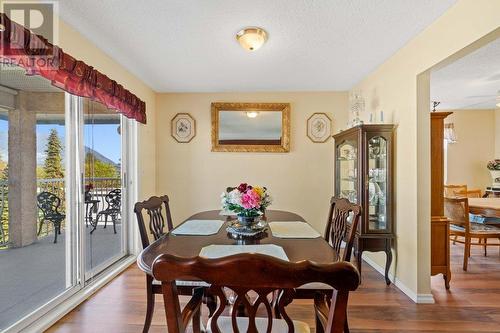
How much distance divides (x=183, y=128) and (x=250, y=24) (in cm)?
230

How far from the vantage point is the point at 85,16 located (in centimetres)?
215

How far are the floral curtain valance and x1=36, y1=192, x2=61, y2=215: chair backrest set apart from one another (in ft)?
2.90

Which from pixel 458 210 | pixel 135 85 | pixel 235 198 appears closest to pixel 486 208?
pixel 458 210

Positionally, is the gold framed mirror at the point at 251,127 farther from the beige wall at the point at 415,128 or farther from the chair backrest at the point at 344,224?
the chair backrest at the point at 344,224

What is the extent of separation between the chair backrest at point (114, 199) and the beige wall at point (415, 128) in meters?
3.18

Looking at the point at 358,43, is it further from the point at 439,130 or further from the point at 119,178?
the point at 119,178

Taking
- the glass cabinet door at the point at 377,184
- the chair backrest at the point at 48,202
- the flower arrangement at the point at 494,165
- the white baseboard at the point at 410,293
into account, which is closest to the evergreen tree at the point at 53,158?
the chair backrest at the point at 48,202

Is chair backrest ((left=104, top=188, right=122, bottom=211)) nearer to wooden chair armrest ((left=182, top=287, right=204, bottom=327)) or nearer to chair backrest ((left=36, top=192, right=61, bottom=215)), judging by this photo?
chair backrest ((left=36, top=192, right=61, bottom=215))

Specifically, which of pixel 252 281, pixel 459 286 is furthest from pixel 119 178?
pixel 459 286

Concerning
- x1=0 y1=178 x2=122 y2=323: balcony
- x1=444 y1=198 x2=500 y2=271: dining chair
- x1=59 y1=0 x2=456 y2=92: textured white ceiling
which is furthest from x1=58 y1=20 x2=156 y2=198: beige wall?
x1=444 y1=198 x2=500 y2=271: dining chair

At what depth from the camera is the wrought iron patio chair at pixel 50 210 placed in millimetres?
2280

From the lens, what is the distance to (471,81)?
12.2ft

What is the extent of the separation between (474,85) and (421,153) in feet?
7.81

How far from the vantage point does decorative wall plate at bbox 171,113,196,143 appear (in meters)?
→ 4.23
